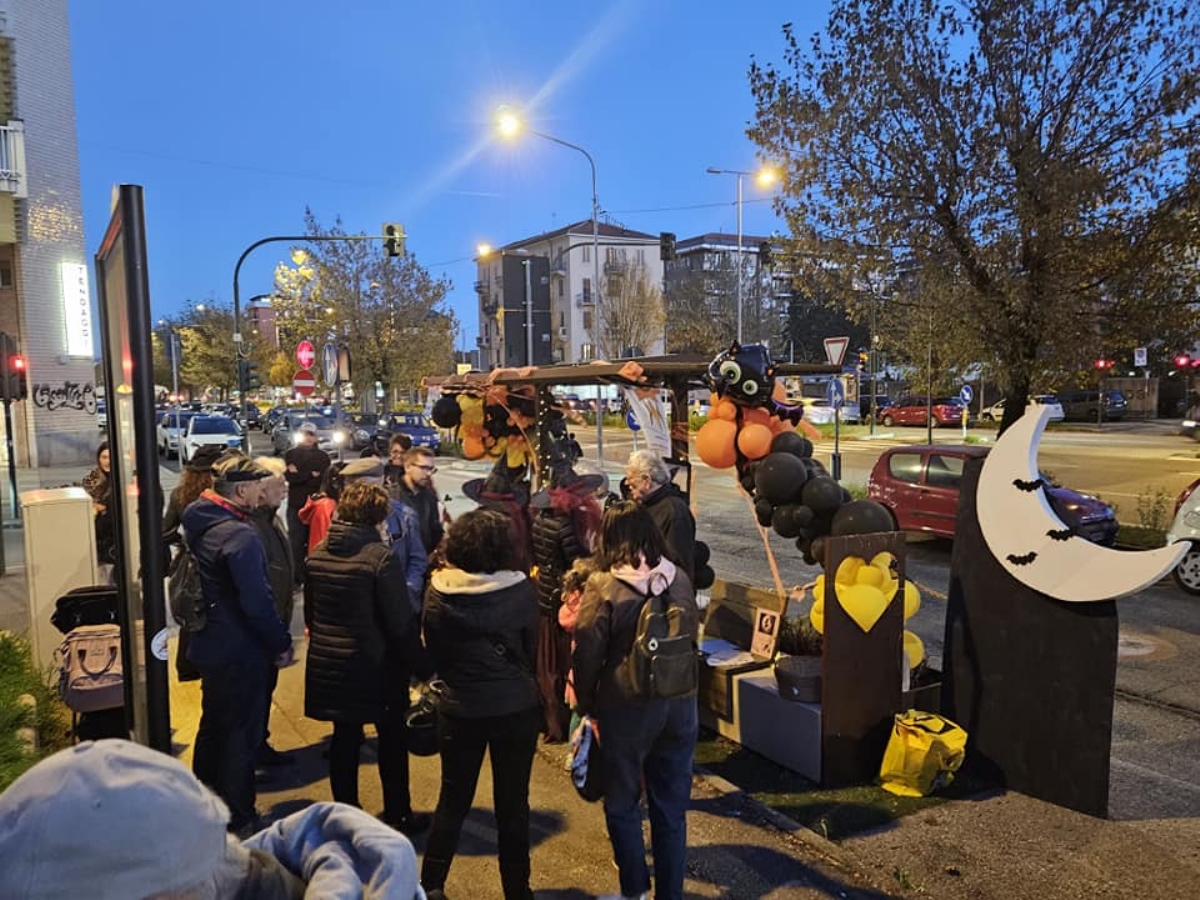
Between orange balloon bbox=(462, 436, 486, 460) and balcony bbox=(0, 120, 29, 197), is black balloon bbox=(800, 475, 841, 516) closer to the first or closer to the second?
orange balloon bbox=(462, 436, 486, 460)

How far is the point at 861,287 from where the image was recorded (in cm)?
1180

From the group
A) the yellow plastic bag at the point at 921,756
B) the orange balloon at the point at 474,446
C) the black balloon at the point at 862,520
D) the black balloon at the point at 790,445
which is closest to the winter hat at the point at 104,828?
the yellow plastic bag at the point at 921,756

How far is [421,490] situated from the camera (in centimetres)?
657

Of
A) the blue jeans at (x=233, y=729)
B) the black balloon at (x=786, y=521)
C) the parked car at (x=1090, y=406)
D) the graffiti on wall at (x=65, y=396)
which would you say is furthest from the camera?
the parked car at (x=1090, y=406)

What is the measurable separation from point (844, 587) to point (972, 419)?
41.8 metres

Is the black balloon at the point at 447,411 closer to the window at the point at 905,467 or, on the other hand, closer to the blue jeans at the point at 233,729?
the blue jeans at the point at 233,729

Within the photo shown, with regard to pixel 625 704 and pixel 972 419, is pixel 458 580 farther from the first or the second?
pixel 972 419

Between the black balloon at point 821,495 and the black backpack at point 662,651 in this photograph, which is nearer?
the black backpack at point 662,651

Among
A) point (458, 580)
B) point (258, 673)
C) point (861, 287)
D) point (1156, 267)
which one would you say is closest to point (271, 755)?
point (258, 673)

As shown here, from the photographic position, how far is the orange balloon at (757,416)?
18.3 ft

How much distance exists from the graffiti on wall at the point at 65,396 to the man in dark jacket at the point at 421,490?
1955 centimetres

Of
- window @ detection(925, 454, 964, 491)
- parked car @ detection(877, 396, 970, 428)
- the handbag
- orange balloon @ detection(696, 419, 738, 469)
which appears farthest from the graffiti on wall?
parked car @ detection(877, 396, 970, 428)

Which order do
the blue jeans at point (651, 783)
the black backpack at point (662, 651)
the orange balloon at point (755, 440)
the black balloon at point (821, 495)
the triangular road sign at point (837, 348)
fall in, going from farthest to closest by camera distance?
the triangular road sign at point (837, 348)
the orange balloon at point (755, 440)
the black balloon at point (821, 495)
the blue jeans at point (651, 783)
the black backpack at point (662, 651)

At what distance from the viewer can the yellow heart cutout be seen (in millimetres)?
4520
